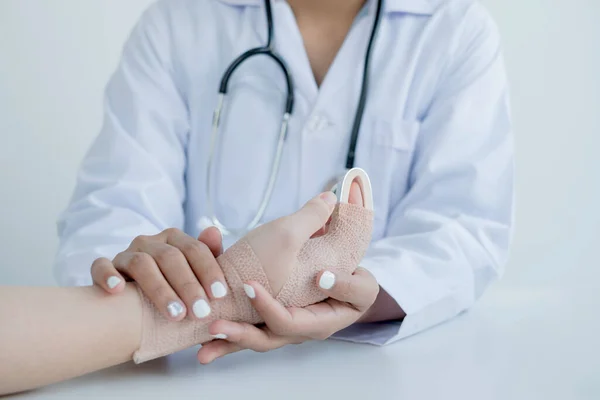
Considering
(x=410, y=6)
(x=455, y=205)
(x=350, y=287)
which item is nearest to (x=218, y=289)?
(x=350, y=287)

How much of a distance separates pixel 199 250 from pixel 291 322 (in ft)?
0.35

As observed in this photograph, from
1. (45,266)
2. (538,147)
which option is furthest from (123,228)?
(538,147)

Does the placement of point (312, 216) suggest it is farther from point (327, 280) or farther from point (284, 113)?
point (284, 113)

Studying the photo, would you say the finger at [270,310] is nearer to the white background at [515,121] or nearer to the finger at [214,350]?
the finger at [214,350]

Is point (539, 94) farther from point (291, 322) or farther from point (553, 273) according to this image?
point (291, 322)

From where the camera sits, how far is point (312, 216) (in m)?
0.72

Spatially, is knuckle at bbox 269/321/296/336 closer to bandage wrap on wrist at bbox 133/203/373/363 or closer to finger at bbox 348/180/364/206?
bandage wrap on wrist at bbox 133/203/373/363

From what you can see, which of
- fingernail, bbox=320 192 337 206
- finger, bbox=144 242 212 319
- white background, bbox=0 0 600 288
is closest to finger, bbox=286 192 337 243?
fingernail, bbox=320 192 337 206

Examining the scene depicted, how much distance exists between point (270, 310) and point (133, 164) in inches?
18.2

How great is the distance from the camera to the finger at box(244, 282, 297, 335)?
0.67 meters

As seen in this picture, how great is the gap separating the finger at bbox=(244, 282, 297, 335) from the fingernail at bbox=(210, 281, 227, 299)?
2cm

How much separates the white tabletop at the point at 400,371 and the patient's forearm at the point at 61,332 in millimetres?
20

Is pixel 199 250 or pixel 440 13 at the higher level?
pixel 440 13

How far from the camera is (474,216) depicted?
101cm
